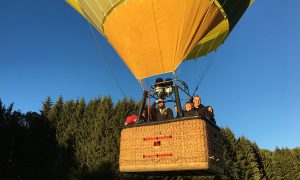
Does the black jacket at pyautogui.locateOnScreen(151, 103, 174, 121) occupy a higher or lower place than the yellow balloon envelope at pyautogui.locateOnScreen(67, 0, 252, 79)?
lower

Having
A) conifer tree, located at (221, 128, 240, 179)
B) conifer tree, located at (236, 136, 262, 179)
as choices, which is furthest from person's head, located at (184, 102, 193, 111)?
conifer tree, located at (236, 136, 262, 179)

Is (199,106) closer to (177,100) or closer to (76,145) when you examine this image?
(177,100)

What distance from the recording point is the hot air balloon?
6.04 metres

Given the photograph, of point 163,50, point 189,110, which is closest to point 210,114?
point 189,110

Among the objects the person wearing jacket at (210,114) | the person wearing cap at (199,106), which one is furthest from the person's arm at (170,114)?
the person wearing jacket at (210,114)

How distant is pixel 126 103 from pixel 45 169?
4.88 m

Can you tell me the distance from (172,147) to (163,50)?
2265 mm

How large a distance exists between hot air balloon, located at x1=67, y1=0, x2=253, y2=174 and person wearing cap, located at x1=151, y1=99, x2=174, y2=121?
0.80ft

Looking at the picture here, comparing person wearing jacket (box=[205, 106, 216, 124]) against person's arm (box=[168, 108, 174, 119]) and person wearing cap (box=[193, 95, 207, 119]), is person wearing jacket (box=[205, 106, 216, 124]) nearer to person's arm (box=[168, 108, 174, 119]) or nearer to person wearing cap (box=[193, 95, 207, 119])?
person wearing cap (box=[193, 95, 207, 119])

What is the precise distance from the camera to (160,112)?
6957 mm

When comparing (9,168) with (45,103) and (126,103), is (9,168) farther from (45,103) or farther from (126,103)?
(126,103)

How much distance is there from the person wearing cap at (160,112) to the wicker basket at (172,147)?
0.54 meters

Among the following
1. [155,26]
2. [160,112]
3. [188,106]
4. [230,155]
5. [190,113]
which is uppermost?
[155,26]

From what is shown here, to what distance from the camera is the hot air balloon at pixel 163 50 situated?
6035 mm
